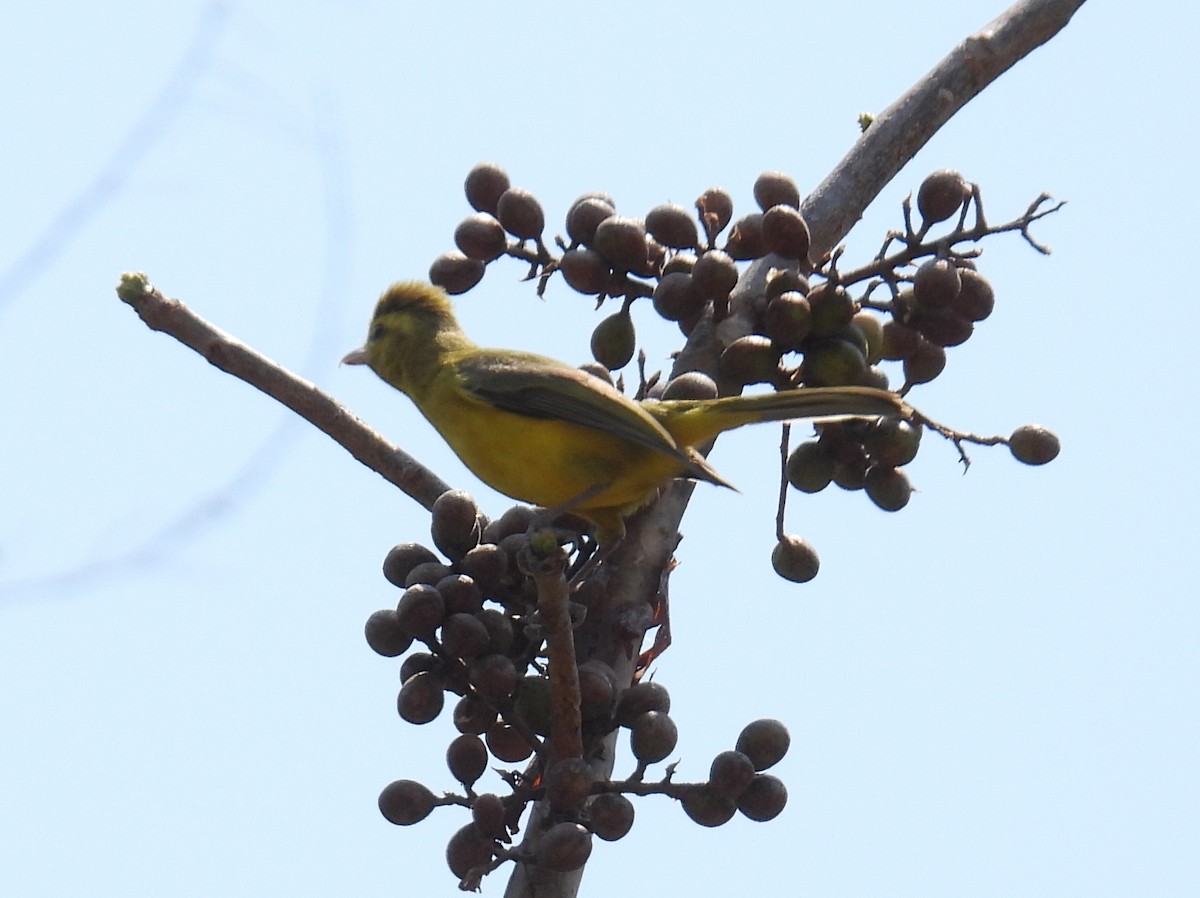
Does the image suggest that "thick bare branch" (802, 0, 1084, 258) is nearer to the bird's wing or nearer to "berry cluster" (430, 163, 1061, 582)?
"berry cluster" (430, 163, 1061, 582)

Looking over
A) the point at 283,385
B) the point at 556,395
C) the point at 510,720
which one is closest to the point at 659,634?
the point at 510,720

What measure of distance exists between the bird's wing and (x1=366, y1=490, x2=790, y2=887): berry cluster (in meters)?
0.59

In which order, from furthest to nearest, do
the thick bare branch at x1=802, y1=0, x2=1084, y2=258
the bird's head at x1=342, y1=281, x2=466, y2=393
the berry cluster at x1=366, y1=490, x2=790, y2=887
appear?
1. the bird's head at x1=342, y1=281, x2=466, y2=393
2. the thick bare branch at x1=802, y1=0, x2=1084, y2=258
3. the berry cluster at x1=366, y1=490, x2=790, y2=887

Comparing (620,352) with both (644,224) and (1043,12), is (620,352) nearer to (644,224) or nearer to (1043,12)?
(644,224)

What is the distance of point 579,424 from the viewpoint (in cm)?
440

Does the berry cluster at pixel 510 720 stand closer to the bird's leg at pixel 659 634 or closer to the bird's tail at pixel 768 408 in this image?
the bird's leg at pixel 659 634

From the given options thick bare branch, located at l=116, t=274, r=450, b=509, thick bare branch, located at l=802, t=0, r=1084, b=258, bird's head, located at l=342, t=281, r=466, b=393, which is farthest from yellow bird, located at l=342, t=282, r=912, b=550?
thick bare branch, located at l=802, t=0, r=1084, b=258

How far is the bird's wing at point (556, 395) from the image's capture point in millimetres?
4098

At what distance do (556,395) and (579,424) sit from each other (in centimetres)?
14

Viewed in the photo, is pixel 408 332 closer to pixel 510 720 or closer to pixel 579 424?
pixel 579 424

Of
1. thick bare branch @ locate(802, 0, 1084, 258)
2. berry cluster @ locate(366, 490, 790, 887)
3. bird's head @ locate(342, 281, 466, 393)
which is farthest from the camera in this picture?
bird's head @ locate(342, 281, 466, 393)

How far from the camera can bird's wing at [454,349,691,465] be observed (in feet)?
13.4

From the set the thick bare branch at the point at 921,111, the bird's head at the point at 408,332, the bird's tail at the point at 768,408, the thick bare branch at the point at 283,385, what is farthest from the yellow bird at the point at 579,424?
the thick bare branch at the point at 921,111

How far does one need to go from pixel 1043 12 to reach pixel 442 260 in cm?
234
